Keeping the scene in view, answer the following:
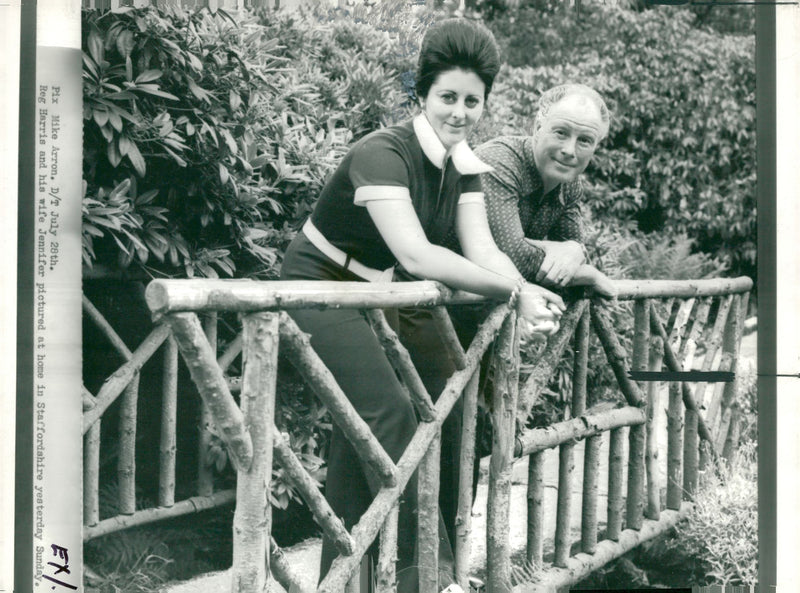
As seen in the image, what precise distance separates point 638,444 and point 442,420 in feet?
3.40

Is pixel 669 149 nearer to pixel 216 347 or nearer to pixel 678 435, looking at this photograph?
pixel 678 435

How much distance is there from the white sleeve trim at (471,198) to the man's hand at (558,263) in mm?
292

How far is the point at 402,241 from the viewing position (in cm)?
307

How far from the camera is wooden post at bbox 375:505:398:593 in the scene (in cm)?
304

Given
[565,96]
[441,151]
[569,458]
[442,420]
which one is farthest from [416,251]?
[569,458]

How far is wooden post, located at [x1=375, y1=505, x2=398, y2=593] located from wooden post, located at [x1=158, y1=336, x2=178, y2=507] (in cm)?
74

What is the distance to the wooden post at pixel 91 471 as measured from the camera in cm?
314

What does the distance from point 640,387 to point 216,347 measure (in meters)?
1.68

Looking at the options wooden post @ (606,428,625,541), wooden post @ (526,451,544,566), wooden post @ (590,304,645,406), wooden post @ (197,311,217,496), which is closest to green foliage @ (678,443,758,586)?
wooden post @ (606,428,625,541)

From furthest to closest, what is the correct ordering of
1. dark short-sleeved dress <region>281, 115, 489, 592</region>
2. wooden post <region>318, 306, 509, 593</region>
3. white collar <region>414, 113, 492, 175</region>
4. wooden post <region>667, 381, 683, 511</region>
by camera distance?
wooden post <region>667, 381, 683, 511</region> → white collar <region>414, 113, 492, 175</region> → dark short-sleeved dress <region>281, 115, 489, 592</region> → wooden post <region>318, 306, 509, 593</region>

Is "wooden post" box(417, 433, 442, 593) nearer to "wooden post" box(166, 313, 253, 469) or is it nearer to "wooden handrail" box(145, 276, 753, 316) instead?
"wooden handrail" box(145, 276, 753, 316)

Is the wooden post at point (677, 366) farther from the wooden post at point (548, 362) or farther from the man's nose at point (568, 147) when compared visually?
the man's nose at point (568, 147)

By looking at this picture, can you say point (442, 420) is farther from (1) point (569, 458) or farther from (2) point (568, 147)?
(2) point (568, 147)
